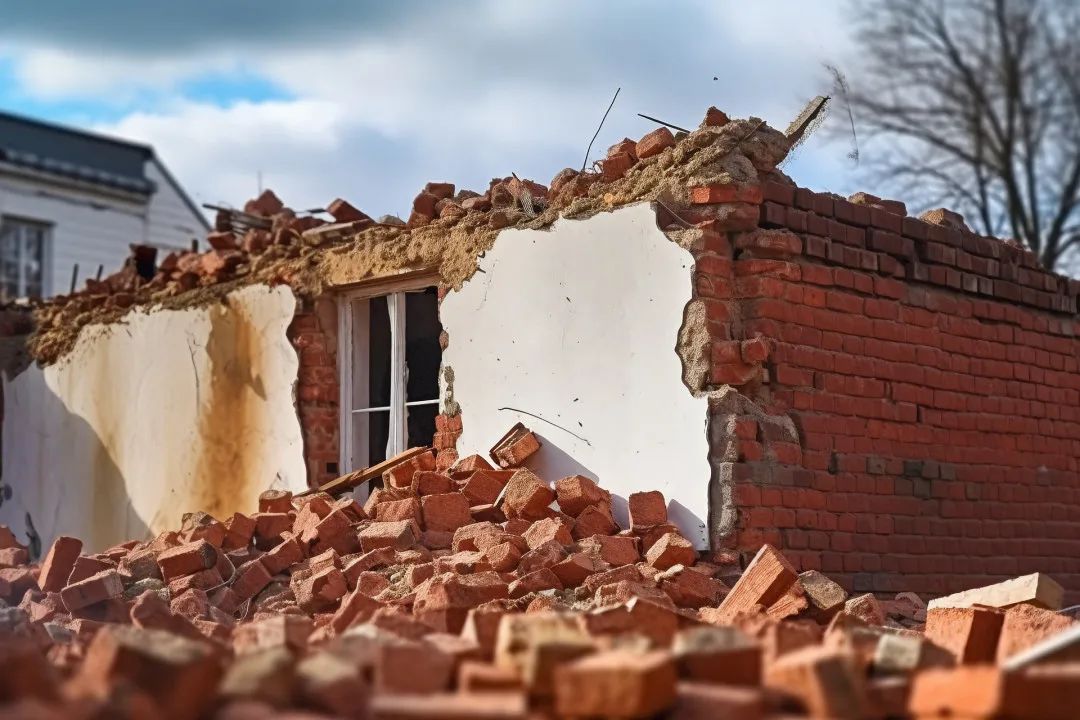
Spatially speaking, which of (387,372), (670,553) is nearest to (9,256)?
(387,372)

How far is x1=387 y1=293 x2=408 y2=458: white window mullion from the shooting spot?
299 inches

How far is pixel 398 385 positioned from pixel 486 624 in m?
4.02

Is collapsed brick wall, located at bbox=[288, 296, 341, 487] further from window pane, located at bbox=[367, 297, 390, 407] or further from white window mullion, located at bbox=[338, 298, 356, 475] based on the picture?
window pane, located at bbox=[367, 297, 390, 407]

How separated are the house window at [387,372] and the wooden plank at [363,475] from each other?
28 centimetres

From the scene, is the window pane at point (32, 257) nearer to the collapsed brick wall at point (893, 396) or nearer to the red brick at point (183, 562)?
the red brick at point (183, 562)

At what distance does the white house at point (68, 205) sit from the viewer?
751 inches

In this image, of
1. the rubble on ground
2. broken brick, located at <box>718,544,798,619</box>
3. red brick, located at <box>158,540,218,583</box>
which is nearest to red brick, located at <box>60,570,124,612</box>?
the rubble on ground

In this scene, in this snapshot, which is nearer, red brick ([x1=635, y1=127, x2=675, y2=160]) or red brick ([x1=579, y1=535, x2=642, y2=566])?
red brick ([x1=579, y1=535, x2=642, y2=566])

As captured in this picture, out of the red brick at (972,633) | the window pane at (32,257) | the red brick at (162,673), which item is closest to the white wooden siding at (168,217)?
the window pane at (32,257)

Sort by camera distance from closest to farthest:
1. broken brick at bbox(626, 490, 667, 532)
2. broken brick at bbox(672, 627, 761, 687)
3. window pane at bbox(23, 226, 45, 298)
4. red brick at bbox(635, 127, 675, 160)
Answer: broken brick at bbox(672, 627, 761, 687), broken brick at bbox(626, 490, 667, 532), red brick at bbox(635, 127, 675, 160), window pane at bbox(23, 226, 45, 298)

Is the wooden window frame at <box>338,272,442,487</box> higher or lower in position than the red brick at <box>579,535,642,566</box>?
higher

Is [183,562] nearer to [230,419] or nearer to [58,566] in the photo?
[58,566]

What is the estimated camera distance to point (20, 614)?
17.7 feet

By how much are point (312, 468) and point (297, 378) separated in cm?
57
